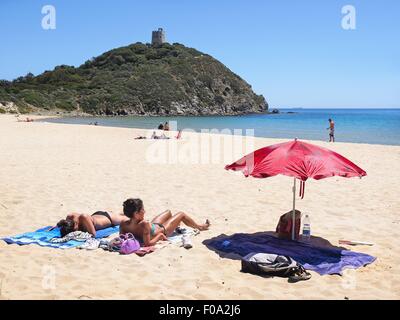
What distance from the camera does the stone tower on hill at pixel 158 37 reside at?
145 metres

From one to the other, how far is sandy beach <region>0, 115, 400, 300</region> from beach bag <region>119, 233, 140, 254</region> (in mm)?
169

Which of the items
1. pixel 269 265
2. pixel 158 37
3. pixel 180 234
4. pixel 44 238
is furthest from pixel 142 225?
pixel 158 37

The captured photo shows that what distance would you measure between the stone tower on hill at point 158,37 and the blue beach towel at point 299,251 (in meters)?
144

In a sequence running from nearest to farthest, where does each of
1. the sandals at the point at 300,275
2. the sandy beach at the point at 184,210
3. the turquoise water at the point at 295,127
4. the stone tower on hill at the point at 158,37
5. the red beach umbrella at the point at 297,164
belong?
1. the sandy beach at the point at 184,210
2. the sandals at the point at 300,275
3. the red beach umbrella at the point at 297,164
4. the turquoise water at the point at 295,127
5. the stone tower on hill at the point at 158,37

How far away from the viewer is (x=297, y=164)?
564cm

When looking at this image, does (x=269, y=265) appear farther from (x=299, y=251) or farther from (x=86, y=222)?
(x=86, y=222)

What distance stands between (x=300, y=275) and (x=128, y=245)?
96.1 inches

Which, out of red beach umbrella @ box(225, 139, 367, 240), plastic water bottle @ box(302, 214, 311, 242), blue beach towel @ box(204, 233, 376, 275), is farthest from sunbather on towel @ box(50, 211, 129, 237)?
plastic water bottle @ box(302, 214, 311, 242)

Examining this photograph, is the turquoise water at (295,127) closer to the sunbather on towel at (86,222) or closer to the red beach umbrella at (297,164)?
the red beach umbrella at (297,164)

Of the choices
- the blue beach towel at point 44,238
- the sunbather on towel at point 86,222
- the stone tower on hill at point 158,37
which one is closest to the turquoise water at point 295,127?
the sunbather on towel at point 86,222

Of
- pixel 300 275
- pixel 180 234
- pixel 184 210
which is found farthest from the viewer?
pixel 184 210

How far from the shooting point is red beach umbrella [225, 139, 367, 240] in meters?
5.57
